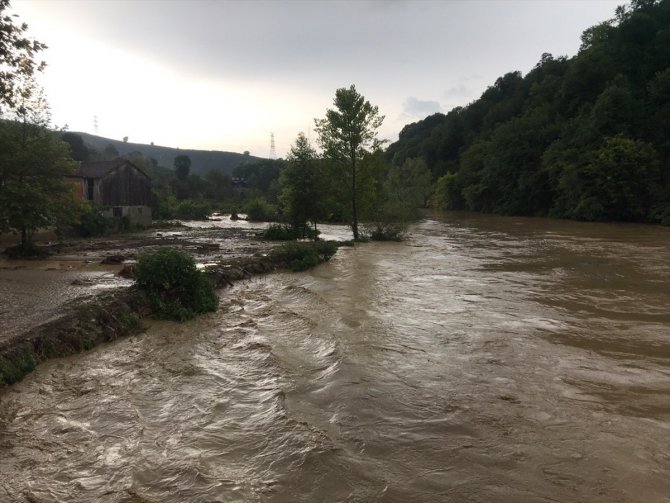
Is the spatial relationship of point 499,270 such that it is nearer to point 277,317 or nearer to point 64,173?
point 277,317

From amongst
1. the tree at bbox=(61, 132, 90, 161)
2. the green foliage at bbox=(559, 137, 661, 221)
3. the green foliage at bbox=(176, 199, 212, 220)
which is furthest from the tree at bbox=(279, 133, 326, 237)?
the tree at bbox=(61, 132, 90, 161)

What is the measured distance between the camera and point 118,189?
126 ft

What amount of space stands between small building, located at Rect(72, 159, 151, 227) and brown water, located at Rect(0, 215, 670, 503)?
101ft

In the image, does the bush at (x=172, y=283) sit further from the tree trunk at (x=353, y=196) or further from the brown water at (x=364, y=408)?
the tree trunk at (x=353, y=196)

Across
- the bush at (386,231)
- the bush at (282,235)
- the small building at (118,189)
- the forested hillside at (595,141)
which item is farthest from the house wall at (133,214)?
the forested hillside at (595,141)

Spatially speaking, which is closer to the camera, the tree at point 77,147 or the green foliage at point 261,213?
the green foliage at point 261,213

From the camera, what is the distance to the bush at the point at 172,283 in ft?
37.2

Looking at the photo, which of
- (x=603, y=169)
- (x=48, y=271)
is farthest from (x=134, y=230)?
(x=603, y=169)

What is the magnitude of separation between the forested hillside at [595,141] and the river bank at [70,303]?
114 ft

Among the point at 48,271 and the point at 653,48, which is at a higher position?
the point at 653,48

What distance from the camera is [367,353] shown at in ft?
27.1

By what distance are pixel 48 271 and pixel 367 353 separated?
14.1 m

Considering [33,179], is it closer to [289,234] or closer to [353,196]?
[289,234]

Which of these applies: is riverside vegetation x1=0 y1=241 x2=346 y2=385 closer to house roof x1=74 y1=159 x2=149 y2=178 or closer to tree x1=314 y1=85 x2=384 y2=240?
tree x1=314 y1=85 x2=384 y2=240
